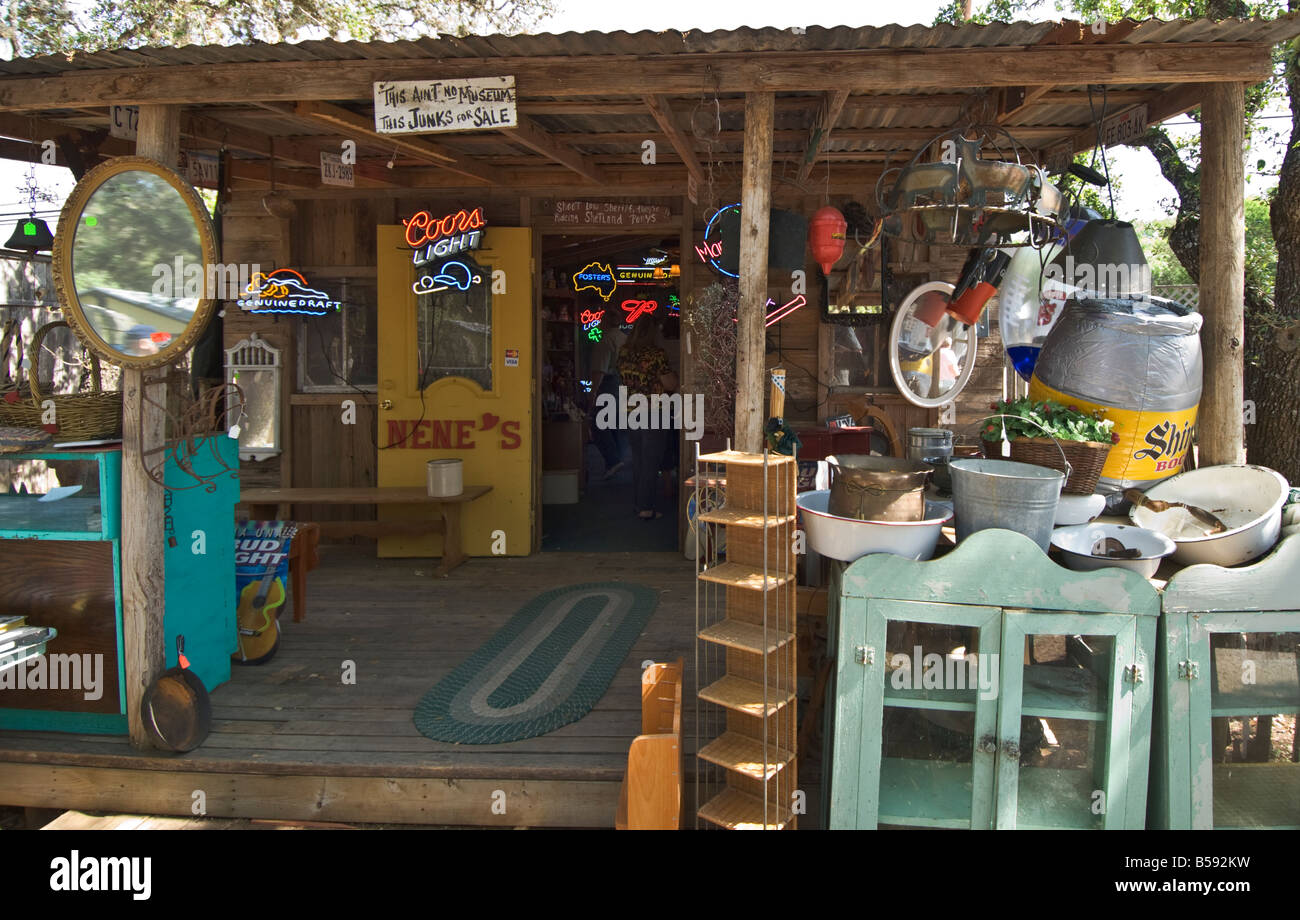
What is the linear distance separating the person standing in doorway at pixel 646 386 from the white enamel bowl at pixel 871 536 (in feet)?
16.2

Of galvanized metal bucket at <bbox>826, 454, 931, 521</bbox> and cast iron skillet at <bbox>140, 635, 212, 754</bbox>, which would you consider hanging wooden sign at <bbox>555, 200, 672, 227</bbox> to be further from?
cast iron skillet at <bbox>140, 635, 212, 754</bbox>

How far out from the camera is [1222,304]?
415 centimetres

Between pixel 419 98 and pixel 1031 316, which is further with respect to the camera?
pixel 1031 316

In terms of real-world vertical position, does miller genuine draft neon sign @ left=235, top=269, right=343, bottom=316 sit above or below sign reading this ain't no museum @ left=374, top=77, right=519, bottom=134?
below

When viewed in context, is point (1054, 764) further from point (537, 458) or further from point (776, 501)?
point (537, 458)

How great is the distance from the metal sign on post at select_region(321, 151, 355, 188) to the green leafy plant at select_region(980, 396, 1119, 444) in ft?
17.0

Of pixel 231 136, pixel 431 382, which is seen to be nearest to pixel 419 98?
pixel 231 136

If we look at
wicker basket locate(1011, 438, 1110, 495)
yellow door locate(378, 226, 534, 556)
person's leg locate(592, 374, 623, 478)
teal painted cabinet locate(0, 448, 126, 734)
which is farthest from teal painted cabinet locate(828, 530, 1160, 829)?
person's leg locate(592, 374, 623, 478)

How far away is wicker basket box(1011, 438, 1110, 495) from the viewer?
12.0ft

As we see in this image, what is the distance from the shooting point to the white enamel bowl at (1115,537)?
3.24 meters

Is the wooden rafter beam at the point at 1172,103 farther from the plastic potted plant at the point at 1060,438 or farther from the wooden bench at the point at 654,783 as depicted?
the wooden bench at the point at 654,783

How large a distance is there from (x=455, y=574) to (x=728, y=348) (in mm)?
2954
